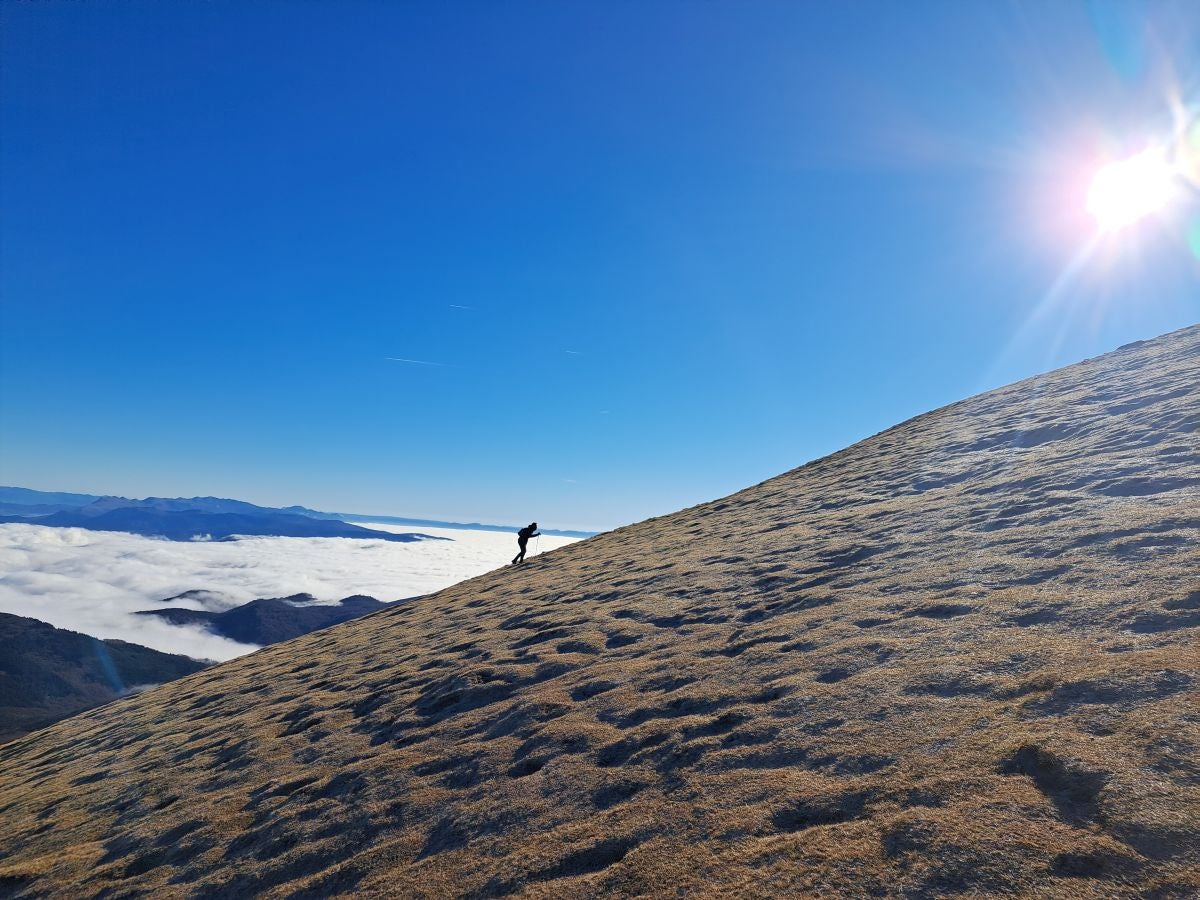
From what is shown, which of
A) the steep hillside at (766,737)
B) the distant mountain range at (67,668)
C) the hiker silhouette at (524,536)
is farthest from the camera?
the distant mountain range at (67,668)

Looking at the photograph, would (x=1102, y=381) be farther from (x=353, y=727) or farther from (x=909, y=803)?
(x=353, y=727)

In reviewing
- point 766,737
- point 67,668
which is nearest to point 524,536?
point 766,737

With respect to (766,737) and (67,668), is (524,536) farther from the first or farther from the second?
(67,668)

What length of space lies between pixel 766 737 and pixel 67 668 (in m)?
213

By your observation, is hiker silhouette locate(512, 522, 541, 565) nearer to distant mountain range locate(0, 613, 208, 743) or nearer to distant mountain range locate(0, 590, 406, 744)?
distant mountain range locate(0, 590, 406, 744)

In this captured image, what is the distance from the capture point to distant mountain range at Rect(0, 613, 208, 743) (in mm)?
143750

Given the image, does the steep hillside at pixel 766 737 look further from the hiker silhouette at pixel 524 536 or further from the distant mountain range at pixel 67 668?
the distant mountain range at pixel 67 668

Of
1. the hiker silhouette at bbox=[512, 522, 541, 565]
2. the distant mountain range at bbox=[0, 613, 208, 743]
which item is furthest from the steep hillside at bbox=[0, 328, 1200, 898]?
the distant mountain range at bbox=[0, 613, 208, 743]

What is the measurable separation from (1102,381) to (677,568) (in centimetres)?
1693

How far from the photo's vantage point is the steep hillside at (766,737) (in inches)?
162

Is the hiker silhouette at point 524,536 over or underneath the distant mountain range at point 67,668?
over

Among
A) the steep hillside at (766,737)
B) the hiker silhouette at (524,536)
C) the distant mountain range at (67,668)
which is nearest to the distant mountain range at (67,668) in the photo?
the distant mountain range at (67,668)

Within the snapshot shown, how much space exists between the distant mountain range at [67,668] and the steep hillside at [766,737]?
173 meters

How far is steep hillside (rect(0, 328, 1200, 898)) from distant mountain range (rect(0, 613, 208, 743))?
173 m
